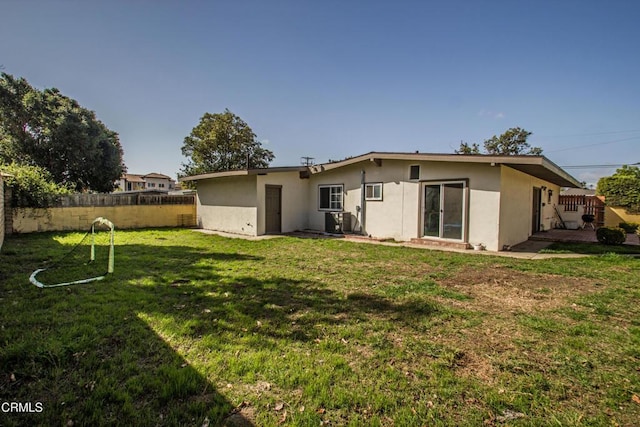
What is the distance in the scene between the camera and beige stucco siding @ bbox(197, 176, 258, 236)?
40.5ft

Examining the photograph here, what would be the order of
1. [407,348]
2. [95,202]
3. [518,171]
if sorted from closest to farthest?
[407,348], [518,171], [95,202]

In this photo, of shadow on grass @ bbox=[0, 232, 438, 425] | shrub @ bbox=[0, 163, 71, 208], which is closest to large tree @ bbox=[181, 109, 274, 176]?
shrub @ bbox=[0, 163, 71, 208]

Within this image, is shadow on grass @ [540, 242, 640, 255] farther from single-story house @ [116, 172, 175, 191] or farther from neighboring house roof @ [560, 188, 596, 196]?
single-story house @ [116, 172, 175, 191]

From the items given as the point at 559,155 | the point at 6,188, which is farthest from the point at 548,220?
the point at 559,155

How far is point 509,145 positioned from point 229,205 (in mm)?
32555

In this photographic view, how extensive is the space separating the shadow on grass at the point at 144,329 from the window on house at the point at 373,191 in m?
6.43

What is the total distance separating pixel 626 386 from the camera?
2.45 metres

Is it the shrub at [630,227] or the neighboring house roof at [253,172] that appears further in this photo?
the shrub at [630,227]

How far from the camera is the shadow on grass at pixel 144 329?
2188 mm

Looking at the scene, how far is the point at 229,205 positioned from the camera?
44.5ft

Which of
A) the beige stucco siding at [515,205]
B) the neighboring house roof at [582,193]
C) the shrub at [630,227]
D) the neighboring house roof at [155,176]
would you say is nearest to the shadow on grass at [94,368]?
the beige stucco siding at [515,205]

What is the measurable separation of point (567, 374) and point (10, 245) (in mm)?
12286

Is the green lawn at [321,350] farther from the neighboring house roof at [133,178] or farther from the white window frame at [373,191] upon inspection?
the neighboring house roof at [133,178]

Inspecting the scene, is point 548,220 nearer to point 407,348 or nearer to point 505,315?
point 505,315
